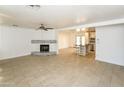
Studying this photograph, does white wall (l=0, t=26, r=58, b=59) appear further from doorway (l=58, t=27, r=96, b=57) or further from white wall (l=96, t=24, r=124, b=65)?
white wall (l=96, t=24, r=124, b=65)

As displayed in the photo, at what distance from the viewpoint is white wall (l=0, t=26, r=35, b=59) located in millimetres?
8133

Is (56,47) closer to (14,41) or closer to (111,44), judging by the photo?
(14,41)

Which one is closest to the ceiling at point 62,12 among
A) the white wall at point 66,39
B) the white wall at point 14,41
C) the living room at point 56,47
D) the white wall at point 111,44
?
the living room at point 56,47

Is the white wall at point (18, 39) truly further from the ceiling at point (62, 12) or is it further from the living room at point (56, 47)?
the ceiling at point (62, 12)

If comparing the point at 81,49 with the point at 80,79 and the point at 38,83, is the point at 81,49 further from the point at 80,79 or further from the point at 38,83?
the point at 38,83

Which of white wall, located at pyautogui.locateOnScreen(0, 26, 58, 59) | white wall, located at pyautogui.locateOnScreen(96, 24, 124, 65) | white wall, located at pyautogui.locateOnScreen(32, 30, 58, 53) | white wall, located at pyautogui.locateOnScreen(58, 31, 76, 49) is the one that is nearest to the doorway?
white wall, located at pyautogui.locateOnScreen(58, 31, 76, 49)

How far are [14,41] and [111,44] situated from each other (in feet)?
22.5

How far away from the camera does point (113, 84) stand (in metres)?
3.77

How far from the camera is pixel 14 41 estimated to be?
8977 mm

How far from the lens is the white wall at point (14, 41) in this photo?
813 centimetres

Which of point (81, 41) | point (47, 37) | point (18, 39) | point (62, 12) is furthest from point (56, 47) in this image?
point (62, 12)

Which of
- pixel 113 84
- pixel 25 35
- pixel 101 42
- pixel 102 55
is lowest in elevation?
pixel 113 84
